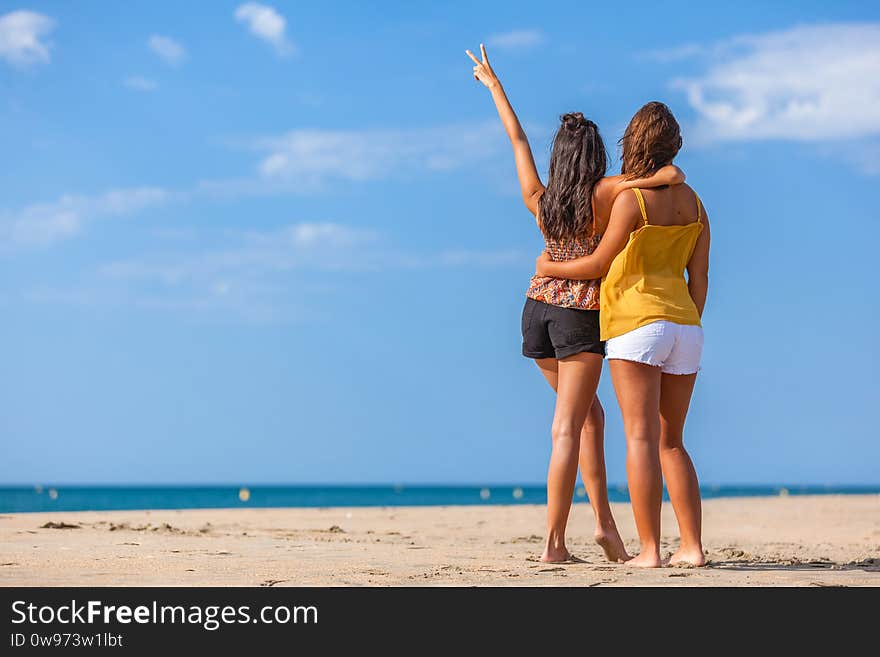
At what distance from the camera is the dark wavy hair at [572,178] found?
518cm

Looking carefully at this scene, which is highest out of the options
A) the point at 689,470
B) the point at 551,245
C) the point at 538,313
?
the point at 551,245

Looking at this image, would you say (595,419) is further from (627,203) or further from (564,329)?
(627,203)

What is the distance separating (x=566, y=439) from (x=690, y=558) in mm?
860

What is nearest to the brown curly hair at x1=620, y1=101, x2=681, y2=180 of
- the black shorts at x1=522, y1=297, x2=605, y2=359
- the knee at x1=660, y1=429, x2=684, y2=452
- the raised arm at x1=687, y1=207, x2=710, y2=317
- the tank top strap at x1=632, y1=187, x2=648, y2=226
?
the tank top strap at x1=632, y1=187, x2=648, y2=226

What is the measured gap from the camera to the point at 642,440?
5020 mm

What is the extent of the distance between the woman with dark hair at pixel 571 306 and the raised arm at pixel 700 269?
36 centimetres

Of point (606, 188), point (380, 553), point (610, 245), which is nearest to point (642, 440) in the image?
point (610, 245)
